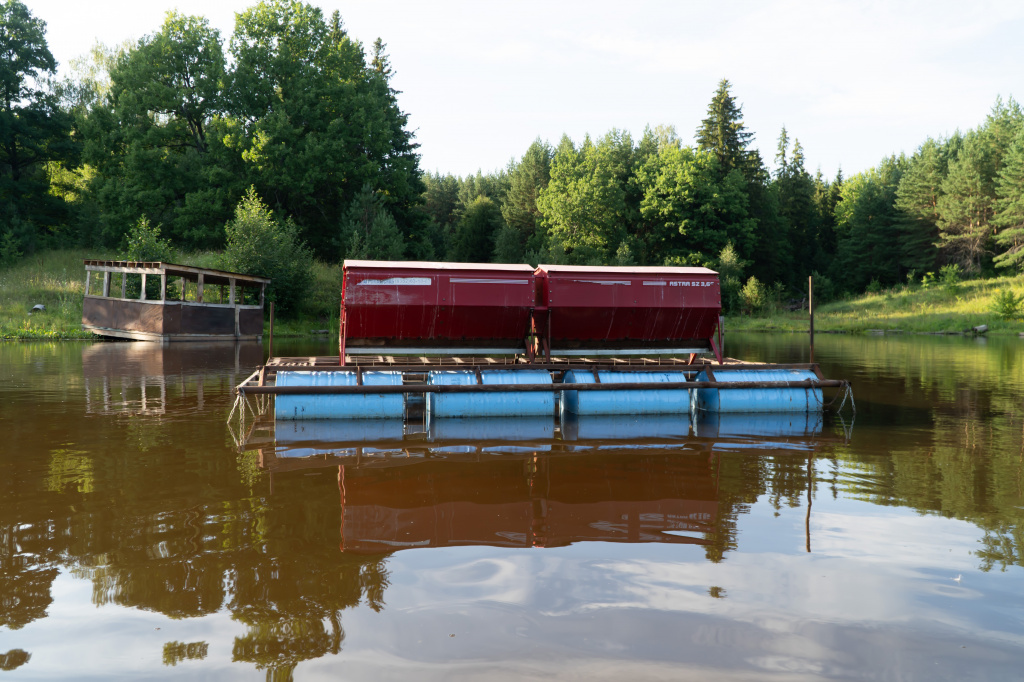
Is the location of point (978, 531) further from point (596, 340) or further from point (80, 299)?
point (80, 299)

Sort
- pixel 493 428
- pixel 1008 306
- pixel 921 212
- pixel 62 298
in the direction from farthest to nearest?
pixel 921 212 → pixel 1008 306 → pixel 62 298 → pixel 493 428

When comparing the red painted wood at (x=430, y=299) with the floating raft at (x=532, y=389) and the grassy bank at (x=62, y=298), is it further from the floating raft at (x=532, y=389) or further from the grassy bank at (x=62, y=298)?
the grassy bank at (x=62, y=298)

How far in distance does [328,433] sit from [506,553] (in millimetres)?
7494

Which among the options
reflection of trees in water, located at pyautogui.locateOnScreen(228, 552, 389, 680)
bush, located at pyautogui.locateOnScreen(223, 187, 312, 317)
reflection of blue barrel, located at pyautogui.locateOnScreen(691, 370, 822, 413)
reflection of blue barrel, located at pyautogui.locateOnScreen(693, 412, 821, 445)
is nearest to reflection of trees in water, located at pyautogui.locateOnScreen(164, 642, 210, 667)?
reflection of trees in water, located at pyautogui.locateOnScreen(228, 552, 389, 680)

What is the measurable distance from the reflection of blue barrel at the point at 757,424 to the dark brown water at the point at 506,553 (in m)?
0.32

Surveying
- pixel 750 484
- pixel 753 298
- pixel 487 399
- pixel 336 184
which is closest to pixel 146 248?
pixel 336 184

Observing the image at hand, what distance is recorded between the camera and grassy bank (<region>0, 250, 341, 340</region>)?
3772cm

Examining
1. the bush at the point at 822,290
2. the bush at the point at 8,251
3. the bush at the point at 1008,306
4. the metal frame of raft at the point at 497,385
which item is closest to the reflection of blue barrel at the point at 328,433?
Answer: the metal frame of raft at the point at 497,385

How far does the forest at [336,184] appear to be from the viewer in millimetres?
54938

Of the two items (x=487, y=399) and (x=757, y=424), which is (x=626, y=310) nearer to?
(x=757, y=424)

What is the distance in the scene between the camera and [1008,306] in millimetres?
51281

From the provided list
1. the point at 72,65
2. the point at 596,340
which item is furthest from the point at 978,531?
the point at 72,65

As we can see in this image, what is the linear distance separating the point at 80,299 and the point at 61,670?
43008 mm

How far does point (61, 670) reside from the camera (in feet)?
17.0
